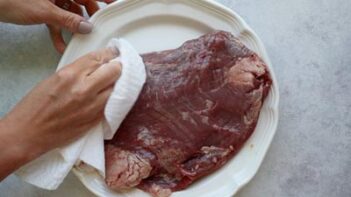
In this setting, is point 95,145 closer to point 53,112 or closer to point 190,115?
point 53,112

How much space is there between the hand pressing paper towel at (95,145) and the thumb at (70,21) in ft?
0.40

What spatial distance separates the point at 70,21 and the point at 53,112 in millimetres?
241

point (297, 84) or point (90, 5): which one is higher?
point (90, 5)

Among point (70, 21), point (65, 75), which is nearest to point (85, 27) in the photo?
point (70, 21)

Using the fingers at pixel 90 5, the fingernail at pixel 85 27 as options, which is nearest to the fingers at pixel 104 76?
the fingernail at pixel 85 27

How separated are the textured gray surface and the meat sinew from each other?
164mm

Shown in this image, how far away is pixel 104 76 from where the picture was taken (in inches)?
38.8

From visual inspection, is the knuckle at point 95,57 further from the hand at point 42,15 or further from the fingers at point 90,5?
the fingers at point 90,5

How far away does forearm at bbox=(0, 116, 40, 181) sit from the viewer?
970mm

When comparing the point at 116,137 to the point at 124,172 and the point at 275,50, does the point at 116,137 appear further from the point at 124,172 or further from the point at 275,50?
the point at 275,50

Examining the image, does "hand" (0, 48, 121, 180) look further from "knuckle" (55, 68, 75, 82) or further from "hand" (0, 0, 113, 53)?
"hand" (0, 0, 113, 53)

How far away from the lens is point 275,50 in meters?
1.24

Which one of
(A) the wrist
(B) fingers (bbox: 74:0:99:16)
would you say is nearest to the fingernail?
(B) fingers (bbox: 74:0:99:16)

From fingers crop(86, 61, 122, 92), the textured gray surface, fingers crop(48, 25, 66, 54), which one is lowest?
the textured gray surface
